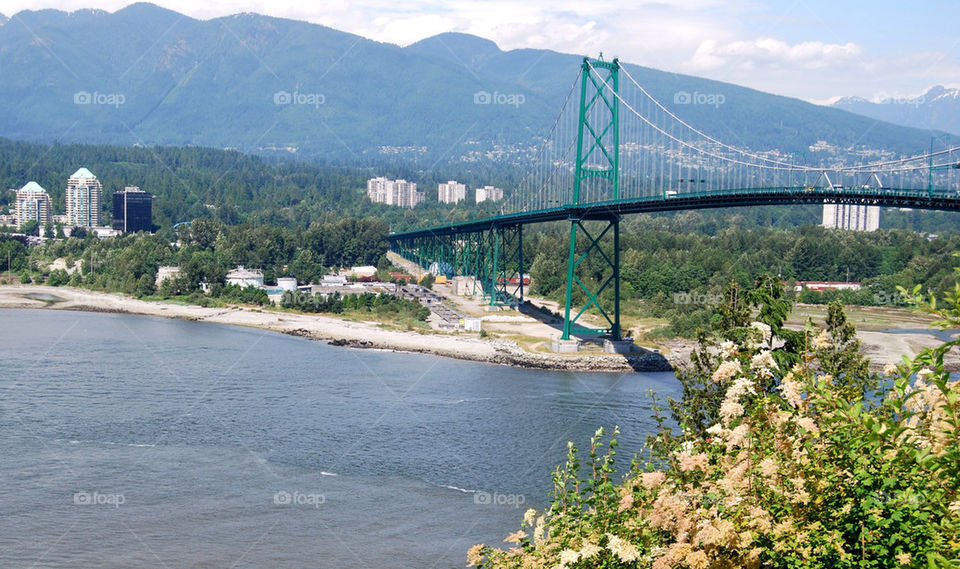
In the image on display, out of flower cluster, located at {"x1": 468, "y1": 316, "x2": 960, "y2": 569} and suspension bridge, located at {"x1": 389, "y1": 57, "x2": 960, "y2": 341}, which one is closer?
flower cluster, located at {"x1": 468, "y1": 316, "x2": 960, "y2": 569}

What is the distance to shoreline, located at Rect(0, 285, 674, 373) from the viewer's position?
98.6 ft

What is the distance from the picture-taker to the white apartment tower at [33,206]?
77062 millimetres

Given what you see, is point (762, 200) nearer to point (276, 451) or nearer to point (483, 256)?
point (276, 451)

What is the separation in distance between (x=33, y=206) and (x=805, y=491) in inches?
3172

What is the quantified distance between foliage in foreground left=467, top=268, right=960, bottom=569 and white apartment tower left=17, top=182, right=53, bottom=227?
255 ft

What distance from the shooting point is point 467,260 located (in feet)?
184

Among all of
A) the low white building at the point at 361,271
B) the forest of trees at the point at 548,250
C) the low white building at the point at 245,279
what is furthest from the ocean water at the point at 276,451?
the low white building at the point at 361,271

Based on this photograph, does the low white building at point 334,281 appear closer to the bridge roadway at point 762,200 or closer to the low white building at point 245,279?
the low white building at point 245,279

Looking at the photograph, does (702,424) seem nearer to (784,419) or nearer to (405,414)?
(784,419)

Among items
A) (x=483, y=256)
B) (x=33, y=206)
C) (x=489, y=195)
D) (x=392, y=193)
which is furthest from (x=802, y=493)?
(x=392, y=193)

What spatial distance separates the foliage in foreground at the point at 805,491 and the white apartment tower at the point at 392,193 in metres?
101

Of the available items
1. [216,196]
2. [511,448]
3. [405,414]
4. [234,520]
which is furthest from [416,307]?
[216,196]
